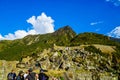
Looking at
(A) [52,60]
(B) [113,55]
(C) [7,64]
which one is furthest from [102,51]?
(C) [7,64]

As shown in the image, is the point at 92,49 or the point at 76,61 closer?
the point at 76,61

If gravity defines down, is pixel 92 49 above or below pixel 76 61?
above

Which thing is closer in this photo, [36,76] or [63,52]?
[36,76]

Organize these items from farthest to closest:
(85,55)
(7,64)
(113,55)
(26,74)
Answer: (113,55) → (85,55) → (7,64) → (26,74)

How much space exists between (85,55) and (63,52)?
2201 cm

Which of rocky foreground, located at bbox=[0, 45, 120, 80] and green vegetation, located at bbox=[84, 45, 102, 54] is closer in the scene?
rocky foreground, located at bbox=[0, 45, 120, 80]

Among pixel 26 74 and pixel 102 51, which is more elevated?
pixel 102 51

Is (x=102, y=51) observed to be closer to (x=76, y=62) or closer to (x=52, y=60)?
(x=76, y=62)

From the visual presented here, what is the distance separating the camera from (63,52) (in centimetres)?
15138

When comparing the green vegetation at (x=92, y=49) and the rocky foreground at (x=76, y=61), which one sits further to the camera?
the green vegetation at (x=92, y=49)

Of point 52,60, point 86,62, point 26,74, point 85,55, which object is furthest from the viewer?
point 85,55

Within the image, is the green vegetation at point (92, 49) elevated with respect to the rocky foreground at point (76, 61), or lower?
elevated

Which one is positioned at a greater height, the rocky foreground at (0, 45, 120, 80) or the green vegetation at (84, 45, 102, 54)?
the green vegetation at (84, 45, 102, 54)

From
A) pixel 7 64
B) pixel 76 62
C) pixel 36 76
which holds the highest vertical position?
pixel 76 62
